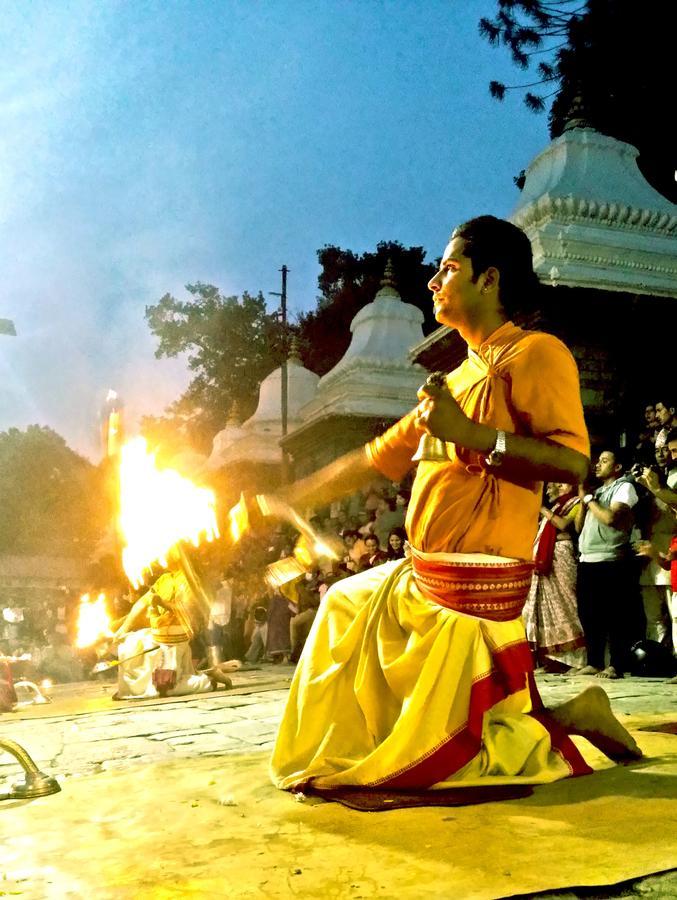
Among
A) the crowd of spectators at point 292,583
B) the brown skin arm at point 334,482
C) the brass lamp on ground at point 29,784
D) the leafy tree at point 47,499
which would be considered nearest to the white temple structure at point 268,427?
the crowd of spectators at point 292,583

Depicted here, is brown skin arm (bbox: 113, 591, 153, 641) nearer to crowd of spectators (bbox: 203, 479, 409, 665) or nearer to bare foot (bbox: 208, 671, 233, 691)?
bare foot (bbox: 208, 671, 233, 691)

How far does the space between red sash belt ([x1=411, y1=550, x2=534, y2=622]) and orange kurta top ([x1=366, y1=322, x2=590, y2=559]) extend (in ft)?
0.17

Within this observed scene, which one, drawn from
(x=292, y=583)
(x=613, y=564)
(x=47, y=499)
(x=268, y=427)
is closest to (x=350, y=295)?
(x=268, y=427)

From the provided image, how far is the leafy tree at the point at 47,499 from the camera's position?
149ft

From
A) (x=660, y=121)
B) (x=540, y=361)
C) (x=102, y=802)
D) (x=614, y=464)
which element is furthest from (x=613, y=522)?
(x=660, y=121)

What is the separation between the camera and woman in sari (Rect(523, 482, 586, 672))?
23.2 feet

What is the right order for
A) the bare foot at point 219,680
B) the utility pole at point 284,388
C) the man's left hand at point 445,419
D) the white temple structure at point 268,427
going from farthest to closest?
the white temple structure at point 268,427 < the utility pole at point 284,388 < the bare foot at point 219,680 < the man's left hand at point 445,419

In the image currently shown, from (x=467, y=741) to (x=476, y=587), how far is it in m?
0.49

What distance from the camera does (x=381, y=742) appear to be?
266cm

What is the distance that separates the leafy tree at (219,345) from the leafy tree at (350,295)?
5.44 ft

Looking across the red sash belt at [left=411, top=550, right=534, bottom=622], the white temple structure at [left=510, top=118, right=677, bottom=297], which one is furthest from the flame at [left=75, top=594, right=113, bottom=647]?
the red sash belt at [left=411, top=550, right=534, bottom=622]

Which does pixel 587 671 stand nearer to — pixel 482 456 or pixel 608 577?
pixel 608 577

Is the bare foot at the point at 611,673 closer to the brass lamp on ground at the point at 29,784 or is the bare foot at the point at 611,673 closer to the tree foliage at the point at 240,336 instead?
the brass lamp on ground at the point at 29,784

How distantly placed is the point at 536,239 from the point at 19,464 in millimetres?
42250
